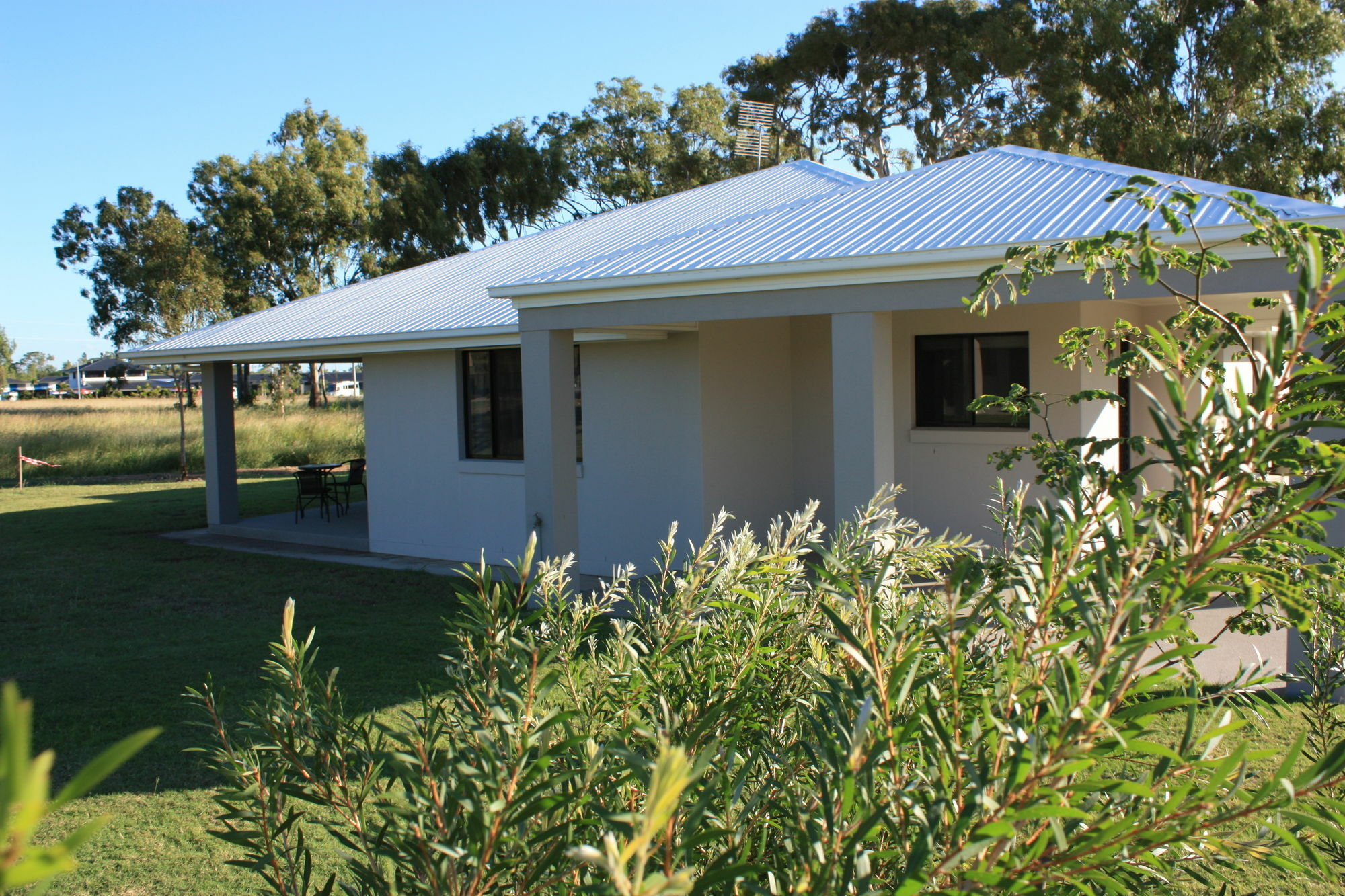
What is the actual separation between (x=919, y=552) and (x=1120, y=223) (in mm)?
5508

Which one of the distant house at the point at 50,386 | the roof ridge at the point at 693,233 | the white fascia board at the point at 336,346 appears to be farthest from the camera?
the distant house at the point at 50,386

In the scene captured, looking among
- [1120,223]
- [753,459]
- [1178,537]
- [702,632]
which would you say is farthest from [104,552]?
[1178,537]

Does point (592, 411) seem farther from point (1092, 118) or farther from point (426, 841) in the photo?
point (1092, 118)

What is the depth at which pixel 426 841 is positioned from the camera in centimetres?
167

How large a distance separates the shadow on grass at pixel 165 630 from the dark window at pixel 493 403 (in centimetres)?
194

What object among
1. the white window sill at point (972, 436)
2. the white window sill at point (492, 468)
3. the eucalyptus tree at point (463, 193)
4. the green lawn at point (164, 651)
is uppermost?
the eucalyptus tree at point (463, 193)

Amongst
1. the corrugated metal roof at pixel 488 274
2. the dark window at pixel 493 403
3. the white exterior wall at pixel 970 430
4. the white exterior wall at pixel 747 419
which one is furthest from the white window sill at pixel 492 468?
the white exterior wall at pixel 970 430

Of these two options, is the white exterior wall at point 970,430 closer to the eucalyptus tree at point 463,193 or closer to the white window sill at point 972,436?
the white window sill at point 972,436

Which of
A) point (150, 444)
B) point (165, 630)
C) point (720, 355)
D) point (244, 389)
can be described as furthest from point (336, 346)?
point (244, 389)

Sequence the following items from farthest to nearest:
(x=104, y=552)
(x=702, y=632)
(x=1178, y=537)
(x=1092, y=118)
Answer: (x=1092, y=118)
(x=104, y=552)
(x=702, y=632)
(x=1178, y=537)

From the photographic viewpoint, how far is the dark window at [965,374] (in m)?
11.3

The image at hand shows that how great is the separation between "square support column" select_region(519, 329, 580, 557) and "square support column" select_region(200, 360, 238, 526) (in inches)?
347

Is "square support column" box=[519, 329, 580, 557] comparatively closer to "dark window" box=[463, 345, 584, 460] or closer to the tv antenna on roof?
"dark window" box=[463, 345, 584, 460]

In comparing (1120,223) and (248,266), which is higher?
(248,266)
